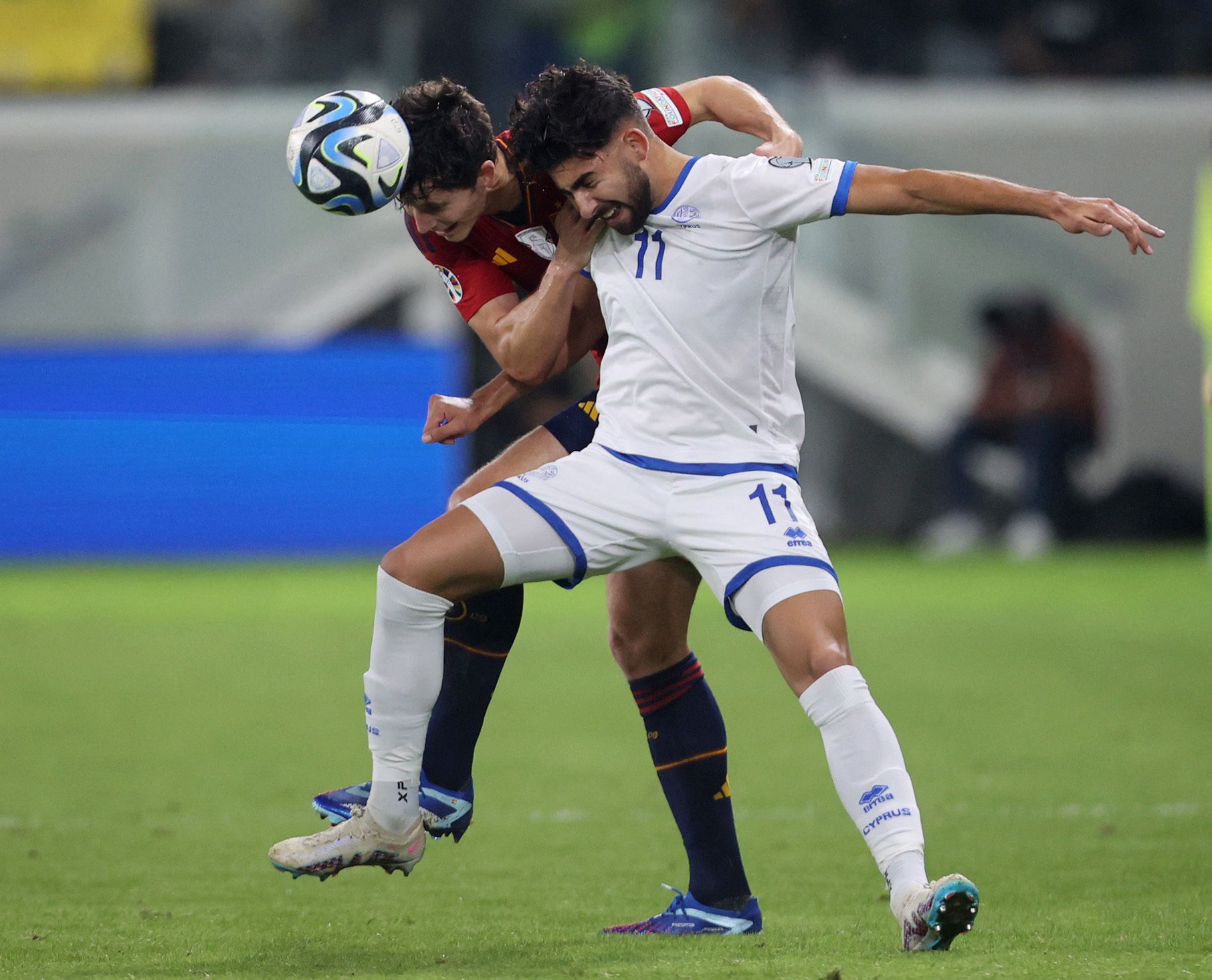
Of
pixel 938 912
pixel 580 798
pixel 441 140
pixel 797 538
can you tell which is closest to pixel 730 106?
pixel 441 140

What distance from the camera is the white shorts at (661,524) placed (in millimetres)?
3854

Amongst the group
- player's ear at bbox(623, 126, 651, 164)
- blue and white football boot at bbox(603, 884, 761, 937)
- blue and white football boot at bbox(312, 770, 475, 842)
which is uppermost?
player's ear at bbox(623, 126, 651, 164)

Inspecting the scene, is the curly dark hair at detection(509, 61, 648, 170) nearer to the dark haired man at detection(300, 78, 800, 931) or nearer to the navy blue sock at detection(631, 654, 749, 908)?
the dark haired man at detection(300, 78, 800, 931)

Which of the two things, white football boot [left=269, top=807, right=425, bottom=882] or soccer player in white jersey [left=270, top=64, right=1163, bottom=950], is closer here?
soccer player in white jersey [left=270, top=64, right=1163, bottom=950]

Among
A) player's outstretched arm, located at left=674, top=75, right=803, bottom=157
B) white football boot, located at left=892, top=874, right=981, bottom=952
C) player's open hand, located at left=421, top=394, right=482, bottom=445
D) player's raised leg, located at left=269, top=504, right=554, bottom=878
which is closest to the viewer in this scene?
white football boot, located at left=892, top=874, right=981, bottom=952

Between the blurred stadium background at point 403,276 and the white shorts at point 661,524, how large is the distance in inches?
366

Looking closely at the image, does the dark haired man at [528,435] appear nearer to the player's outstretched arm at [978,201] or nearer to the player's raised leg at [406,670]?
the player's raised leg at [406,670]

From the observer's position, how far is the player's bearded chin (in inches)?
156

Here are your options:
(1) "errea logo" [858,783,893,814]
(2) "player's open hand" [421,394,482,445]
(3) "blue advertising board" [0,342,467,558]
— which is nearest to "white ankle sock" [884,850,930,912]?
(1) "errea logo" [858,783,893,814]

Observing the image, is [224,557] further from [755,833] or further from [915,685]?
[755,833]

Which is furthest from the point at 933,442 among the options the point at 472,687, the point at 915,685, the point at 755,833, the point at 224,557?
the point at 472,687

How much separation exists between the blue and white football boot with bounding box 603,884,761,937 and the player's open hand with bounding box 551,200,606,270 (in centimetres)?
164

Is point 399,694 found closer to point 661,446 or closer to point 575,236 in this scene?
point 661,446

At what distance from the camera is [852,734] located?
374 cm
